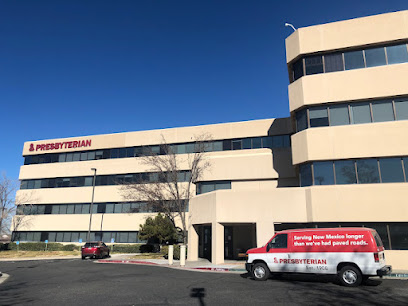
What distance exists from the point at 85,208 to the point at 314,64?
105 feet

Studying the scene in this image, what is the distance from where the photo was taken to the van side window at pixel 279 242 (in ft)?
42.5

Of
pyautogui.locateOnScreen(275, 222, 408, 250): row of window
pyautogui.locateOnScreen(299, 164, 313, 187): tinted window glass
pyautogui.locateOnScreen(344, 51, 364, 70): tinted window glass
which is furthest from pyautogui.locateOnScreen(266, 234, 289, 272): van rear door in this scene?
pyautogui.locateOnScreen(344, 51, 364, 70): tinted window glass

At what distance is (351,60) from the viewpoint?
20.0 m

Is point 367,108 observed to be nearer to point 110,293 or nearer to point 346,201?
point 346,201

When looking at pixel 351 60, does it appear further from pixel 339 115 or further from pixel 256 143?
pixel 256 143

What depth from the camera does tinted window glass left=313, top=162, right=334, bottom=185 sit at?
18.8 m

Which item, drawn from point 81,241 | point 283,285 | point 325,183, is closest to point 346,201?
point 325,183

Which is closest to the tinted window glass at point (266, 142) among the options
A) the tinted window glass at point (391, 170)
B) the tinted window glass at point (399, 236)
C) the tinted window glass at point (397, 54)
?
Result: the tinted window glass at point (397, 54)

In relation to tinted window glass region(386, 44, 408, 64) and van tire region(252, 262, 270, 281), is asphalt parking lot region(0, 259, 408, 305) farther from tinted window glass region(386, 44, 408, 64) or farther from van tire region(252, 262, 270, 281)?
tinted window glass region(386, 44, 408, 64)

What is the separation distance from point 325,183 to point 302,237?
7303 mm

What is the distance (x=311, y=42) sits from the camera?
20.8 metres

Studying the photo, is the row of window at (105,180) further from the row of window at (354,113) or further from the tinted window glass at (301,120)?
the row of window at (354,113)

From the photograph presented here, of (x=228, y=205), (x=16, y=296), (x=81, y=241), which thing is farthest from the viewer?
(x=81, y=241)

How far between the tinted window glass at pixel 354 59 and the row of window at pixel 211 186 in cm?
1535
